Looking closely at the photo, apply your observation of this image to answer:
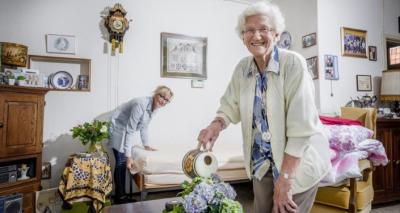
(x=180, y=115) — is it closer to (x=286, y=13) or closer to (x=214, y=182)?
(x=286, y=13)

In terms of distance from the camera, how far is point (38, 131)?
8.14 feet

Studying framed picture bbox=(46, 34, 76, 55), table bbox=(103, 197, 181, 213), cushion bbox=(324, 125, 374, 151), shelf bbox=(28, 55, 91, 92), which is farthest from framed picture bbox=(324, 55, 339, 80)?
framed picture bbox=(46, 34, 76, 55)

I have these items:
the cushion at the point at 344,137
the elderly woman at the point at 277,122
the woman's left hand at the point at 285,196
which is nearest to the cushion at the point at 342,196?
the cushion at the point at 344,137

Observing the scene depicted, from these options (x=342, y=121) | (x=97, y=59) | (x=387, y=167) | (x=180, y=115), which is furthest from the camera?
(x=180, y=115)

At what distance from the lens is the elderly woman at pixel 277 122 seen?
3.14ft

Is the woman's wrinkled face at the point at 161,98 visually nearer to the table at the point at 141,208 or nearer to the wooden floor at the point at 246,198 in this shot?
the wooden floor at the point at 246,198

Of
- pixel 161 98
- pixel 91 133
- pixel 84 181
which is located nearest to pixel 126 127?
pixel 91 133

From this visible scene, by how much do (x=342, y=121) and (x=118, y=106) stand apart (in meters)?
2.50

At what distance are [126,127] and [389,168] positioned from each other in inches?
111

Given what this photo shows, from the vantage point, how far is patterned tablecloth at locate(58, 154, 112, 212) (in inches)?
92.2

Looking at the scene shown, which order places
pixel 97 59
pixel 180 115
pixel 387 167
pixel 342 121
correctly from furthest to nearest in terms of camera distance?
pixel 180 115 < pixel 97 59 < pixel 387 167 < pixel 342 121

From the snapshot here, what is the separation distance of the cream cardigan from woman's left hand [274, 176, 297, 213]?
0.24ft

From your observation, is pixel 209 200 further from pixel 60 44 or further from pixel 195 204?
pixel 60 44

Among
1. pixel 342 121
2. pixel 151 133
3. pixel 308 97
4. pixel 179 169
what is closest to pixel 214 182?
pixel 308 97
